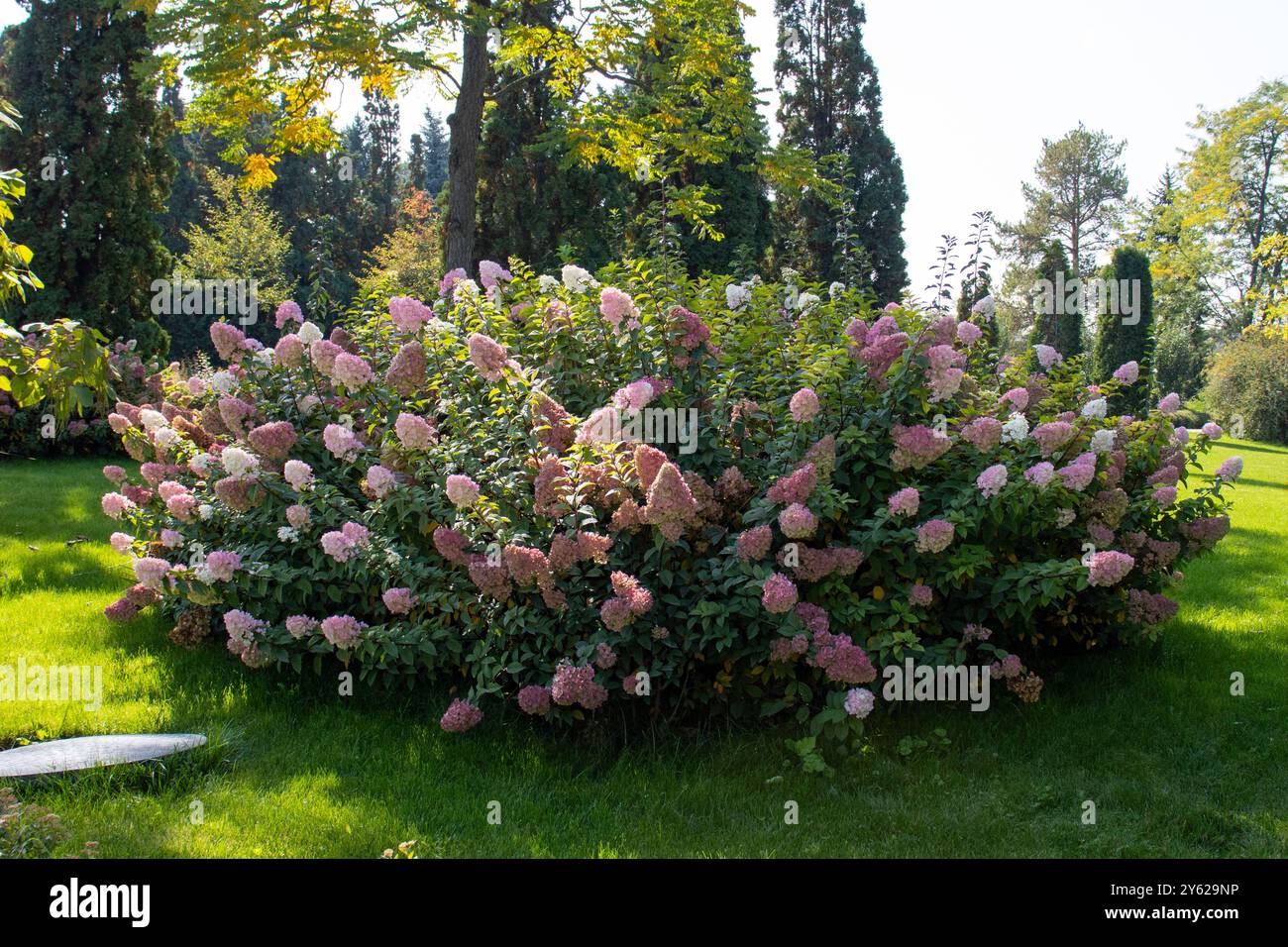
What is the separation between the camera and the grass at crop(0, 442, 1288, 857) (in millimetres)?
3342

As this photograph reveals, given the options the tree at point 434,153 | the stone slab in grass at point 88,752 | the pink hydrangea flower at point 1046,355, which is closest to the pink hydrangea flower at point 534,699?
the stone slab in grass at point 88,752

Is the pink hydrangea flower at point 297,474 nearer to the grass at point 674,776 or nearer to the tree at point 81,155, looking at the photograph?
the grass at point 674,776

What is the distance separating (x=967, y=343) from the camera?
4.91 meters

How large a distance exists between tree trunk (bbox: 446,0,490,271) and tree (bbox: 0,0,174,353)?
6.58m

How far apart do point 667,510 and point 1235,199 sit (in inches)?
1309

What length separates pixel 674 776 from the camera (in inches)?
150

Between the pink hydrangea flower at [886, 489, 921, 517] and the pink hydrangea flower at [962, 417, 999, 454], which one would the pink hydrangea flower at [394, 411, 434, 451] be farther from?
the pink hydrangea flower at [962, 417, 999, 454]

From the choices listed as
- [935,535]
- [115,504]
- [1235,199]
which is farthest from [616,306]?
[1235,199]

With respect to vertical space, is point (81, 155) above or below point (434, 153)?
below

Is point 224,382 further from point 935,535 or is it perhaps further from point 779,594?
point 935,535

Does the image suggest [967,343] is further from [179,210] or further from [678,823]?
[179,210]

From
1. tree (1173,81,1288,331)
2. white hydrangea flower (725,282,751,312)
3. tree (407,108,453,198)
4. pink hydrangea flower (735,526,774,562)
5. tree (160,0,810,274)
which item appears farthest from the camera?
tree (407,108,453,198)

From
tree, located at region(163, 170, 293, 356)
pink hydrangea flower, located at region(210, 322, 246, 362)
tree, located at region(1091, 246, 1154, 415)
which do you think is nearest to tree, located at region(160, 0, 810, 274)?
pink hydrangea flower, located at region(210, 322, 246, 362)

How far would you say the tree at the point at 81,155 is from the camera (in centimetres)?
1324
